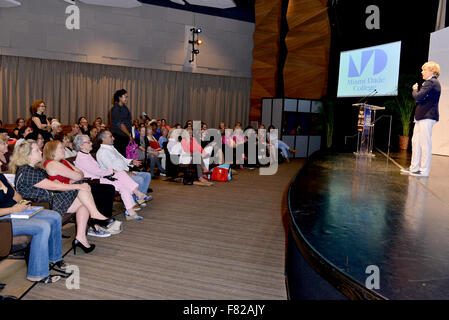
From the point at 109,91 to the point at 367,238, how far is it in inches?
417

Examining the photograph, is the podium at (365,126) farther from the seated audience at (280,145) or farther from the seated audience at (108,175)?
the seated audience at (108,175)

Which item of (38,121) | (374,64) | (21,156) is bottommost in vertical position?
(21,156)

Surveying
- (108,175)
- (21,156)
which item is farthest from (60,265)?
(108,175)

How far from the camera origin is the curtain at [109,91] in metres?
10.2

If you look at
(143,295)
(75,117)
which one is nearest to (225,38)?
(75,117)

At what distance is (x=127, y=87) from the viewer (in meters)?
11.7

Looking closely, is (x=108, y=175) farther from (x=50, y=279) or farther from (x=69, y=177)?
(x=50, y=279)

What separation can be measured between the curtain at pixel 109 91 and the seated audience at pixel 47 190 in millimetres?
7984

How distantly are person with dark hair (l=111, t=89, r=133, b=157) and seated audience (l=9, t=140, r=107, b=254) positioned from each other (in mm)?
2130

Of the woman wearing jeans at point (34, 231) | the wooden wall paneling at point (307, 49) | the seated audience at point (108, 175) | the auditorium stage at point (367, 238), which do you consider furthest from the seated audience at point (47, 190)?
→ the wooden wall paneling at point (307, 49)

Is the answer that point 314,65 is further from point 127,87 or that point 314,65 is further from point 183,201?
point 183,201

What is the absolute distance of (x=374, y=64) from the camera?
29.0 ft

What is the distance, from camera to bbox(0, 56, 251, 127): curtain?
1021cm

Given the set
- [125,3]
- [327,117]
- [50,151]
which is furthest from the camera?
[327,117]
